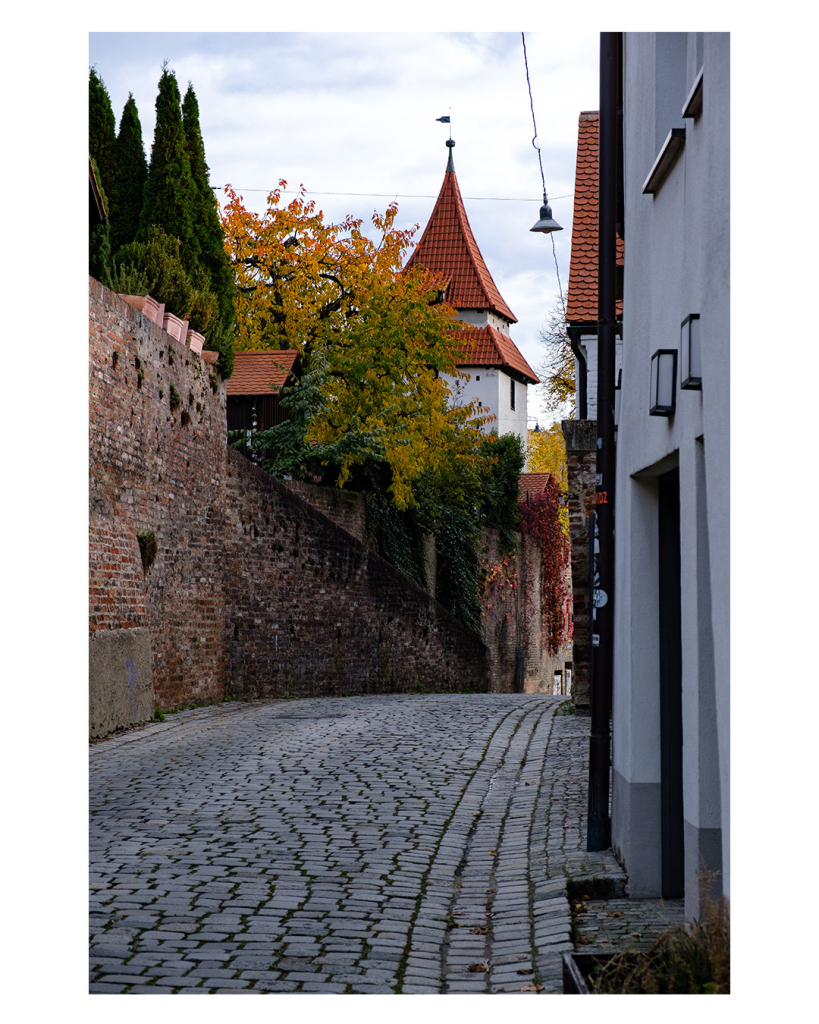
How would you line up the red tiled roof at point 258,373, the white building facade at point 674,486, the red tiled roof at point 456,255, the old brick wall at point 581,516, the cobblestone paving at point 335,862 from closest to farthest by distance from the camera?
the white building facade at point 674,486
the cobblestone paving at point 335,862
the old brick wall at point 581,516
the red tiled roof at point 258,373
the red tiled roof at point 456,255

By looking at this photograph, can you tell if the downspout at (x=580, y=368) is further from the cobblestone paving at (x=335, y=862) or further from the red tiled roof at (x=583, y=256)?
the cobblestone paving at (x=335, y=862)

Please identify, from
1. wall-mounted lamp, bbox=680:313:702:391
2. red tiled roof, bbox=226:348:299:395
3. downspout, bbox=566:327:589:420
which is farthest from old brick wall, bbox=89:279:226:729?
wall-mounted lamp, bbox=680:313:702:391

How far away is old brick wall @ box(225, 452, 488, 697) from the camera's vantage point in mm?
17734

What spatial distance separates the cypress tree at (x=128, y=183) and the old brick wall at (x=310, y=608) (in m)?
6.48

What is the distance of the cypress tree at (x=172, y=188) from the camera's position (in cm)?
2027

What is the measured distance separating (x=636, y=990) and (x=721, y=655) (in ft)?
3.75

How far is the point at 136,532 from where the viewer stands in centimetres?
1372

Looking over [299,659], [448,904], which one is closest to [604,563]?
[448,904]

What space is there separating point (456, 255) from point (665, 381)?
46.0 m

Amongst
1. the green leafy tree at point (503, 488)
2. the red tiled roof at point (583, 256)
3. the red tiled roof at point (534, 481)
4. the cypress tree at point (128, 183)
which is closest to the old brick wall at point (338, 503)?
the cypress tree at point (128, 183)

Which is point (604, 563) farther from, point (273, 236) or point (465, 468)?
point (273, 236)

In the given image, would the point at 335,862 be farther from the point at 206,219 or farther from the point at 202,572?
the point at 206,219

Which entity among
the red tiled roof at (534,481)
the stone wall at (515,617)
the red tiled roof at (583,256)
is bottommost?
the stone wall at (515,617)

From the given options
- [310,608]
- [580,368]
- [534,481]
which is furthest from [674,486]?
[534,481]
